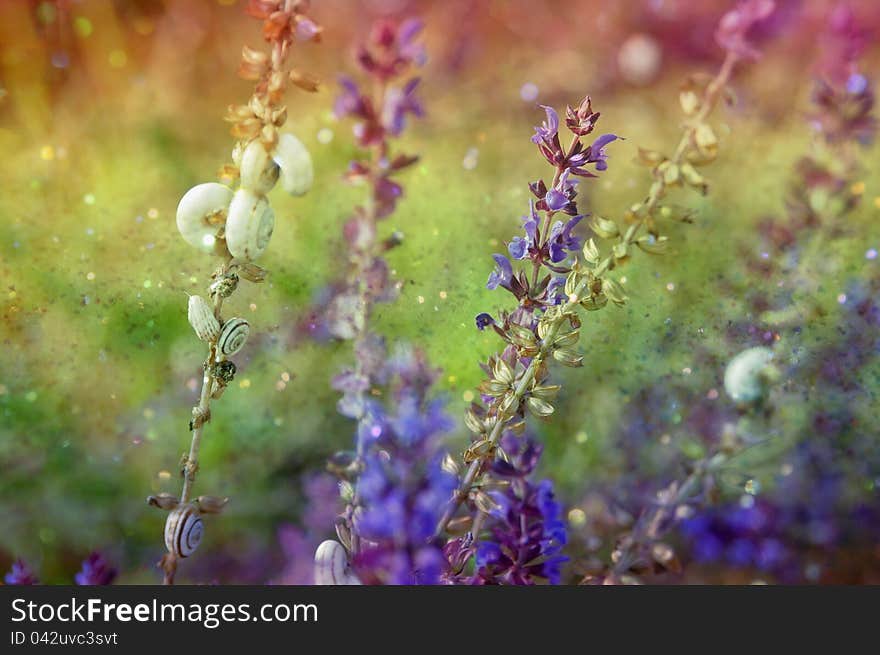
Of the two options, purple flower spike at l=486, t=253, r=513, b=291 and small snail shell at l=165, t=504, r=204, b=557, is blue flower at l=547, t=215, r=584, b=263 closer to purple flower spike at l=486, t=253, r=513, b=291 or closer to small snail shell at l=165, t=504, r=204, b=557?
purple flower spike at l=486, t=253, r=513, b=291

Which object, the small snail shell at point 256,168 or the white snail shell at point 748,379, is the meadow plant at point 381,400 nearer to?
the small snail shell at point 256,168

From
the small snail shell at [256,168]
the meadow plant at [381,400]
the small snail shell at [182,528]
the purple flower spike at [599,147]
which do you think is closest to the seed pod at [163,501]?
the small snail shell at [182,528]

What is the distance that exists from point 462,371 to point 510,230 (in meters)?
0.13

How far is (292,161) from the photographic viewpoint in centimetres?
41

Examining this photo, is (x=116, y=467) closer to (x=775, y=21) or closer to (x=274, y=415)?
(x=274, y=415)

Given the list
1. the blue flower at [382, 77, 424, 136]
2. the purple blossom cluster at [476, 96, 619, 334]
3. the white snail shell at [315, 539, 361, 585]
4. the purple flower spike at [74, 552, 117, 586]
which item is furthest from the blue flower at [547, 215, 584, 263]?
the purple flower spike at [74, 552, 117, 586]

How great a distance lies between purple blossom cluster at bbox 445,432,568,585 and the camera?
1.61ft

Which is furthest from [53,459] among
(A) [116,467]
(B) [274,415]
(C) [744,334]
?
(C) [744,334]

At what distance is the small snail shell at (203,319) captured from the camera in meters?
0.44

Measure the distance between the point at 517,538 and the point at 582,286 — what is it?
17cm

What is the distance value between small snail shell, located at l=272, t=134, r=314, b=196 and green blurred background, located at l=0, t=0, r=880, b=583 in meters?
0.24

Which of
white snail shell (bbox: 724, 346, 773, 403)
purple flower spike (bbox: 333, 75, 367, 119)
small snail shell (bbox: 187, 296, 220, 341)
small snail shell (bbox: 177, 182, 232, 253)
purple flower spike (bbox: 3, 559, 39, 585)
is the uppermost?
purple flower spike (bbox: 333, 75, 367, 119)

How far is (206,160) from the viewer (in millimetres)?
678

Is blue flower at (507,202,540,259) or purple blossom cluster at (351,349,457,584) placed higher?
blue flower at (507,202,540,259)
